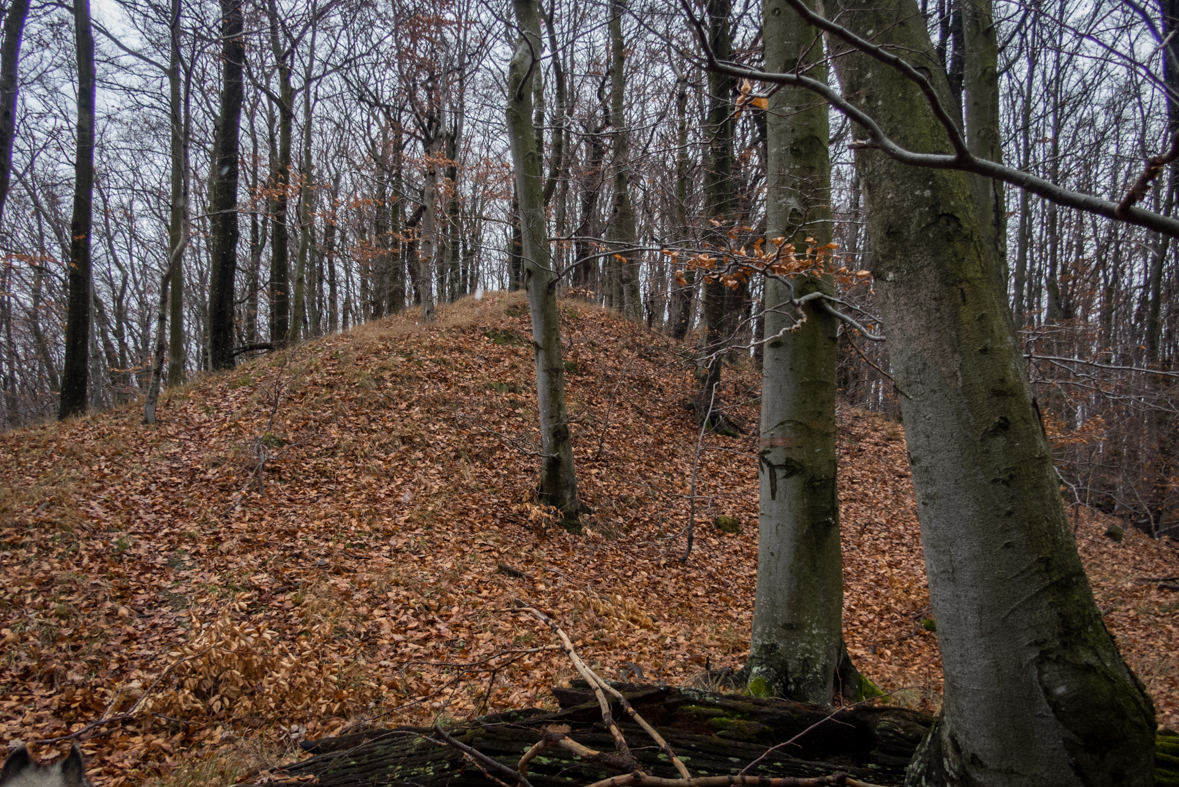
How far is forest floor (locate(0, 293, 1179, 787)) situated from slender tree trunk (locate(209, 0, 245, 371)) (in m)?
1.07

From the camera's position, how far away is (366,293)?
30.0 meters

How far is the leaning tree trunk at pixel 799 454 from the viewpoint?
11.6 feet

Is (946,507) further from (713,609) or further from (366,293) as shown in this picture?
(366,293)

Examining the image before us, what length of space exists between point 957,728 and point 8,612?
6.69m

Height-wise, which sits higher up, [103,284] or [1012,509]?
[103,284]

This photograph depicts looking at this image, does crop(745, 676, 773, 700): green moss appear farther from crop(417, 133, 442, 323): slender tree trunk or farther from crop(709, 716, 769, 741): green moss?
crop(417, 133, 442, 323): slender tree trunk

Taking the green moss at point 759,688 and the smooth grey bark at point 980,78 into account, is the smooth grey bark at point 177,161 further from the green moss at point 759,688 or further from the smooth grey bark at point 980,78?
the smooth grey bark at point 980,78

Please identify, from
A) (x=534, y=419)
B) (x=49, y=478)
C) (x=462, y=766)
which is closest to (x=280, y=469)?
(x=49, y=478)

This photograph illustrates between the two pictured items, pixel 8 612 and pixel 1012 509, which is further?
pixel 8 612

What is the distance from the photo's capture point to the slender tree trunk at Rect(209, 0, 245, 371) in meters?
12.3

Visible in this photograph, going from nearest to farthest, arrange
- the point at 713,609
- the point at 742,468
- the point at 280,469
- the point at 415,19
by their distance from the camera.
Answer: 1. the point at 713,609
2. the point at 280,469
3. the point at 742,468
4. the point at 415,19

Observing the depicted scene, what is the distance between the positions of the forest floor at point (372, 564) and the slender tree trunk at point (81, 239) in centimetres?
92

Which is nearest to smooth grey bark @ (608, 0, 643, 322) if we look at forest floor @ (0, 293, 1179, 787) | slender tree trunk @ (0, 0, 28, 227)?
forest floor @ (0, 293, 1179, 787)

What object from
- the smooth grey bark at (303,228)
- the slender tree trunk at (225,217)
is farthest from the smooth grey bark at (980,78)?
the smooth grey bark at (303,228)
